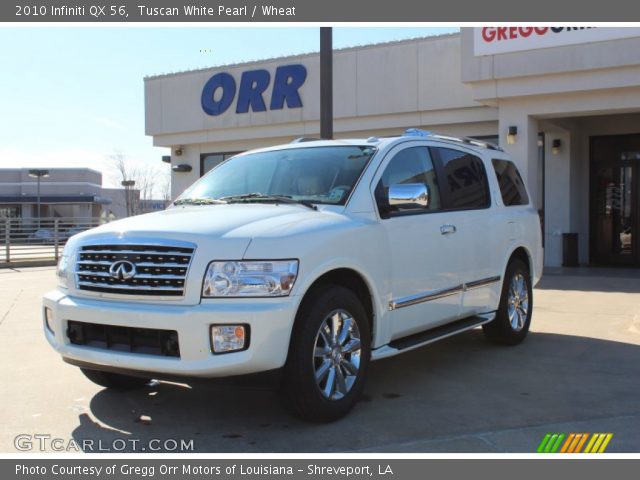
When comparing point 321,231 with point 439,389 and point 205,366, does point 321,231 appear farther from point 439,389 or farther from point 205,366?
point 439,389

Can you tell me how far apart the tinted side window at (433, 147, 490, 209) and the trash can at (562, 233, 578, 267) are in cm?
962

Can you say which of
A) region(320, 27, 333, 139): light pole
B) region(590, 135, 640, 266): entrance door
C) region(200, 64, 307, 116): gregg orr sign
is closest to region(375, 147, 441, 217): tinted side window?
region(320, 27, 333, 139): light pole

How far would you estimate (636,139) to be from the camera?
16.1 m

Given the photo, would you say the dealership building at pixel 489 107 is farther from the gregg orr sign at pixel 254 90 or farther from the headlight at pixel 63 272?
the headlight at pixel 63 272

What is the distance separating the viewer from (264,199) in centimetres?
515

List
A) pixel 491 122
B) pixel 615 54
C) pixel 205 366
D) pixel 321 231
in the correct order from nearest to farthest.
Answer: pixel 205 366 < pixel 321 231 < pixel 615 54 < pixel 491 122

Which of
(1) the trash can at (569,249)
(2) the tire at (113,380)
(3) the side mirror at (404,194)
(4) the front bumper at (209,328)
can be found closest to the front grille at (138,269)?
(4) the front bumper at (209,328)

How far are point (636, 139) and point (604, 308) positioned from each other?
7.97 metres

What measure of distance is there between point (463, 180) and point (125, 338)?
345 cm

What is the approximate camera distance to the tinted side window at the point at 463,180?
20.0 ft

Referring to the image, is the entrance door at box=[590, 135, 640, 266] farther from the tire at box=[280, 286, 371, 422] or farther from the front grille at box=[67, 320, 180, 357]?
the front grille at box=[67, 320, 180, 357]
